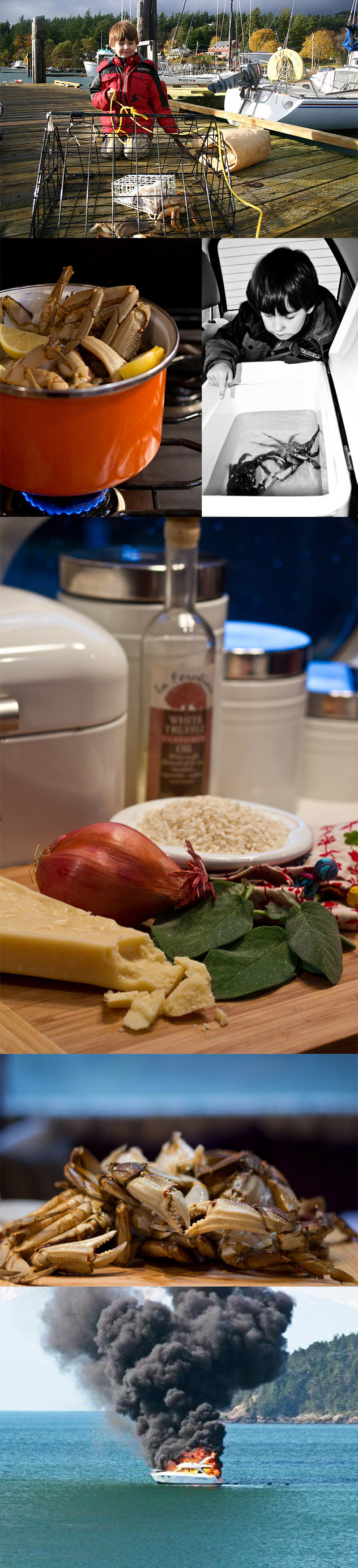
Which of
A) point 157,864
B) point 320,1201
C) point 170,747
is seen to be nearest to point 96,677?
point 170,747

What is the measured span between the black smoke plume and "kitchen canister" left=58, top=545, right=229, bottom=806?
1.32 ft

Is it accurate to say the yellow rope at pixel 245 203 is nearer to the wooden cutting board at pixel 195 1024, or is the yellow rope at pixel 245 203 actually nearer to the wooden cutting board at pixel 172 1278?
the wooden cutting board at pixel 195 1024

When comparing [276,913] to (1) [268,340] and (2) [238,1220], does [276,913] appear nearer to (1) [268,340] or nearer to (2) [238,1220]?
(2) [238,1220]

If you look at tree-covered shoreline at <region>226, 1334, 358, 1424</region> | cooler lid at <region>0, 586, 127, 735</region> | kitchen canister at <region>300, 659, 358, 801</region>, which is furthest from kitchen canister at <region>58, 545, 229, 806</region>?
tree-covered shoreline at <region>226, 1334, 358, 1424</region>

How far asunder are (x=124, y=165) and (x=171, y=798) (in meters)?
0.41

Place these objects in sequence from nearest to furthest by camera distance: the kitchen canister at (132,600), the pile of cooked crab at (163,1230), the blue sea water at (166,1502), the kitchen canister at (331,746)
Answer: the blue sea water at (166,1502), the pile of cooked crab at (163,1230), the kitchen canister at (132,600), the kitchen canister at (331,746)

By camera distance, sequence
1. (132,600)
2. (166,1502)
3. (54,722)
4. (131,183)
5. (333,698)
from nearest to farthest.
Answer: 1. (166,1502)
2. (131,183)
3. (54,722)
4. (132,600)
5. (333,698)

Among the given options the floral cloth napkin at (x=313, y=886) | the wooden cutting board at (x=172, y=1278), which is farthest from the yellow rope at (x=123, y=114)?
the wooden cutting board at (x=172, y=1278)

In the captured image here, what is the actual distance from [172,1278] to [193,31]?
29.4 inches

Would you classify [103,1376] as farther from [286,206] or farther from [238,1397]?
[286,206]

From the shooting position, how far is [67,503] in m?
0.69

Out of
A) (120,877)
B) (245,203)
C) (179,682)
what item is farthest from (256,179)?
(120,877)

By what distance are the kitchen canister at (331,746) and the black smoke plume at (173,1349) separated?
0.58 m

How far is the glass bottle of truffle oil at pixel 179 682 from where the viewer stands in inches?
32.3
